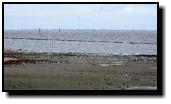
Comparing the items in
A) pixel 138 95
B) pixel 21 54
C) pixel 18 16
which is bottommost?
pixel 138 95

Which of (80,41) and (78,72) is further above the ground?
(80,41)

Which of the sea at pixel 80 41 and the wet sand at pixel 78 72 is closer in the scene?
the wet sand at pixel 78 72

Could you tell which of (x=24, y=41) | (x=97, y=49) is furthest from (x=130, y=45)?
(x=24, y=41)

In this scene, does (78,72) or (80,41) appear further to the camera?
(80,41)

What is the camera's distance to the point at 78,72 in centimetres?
688

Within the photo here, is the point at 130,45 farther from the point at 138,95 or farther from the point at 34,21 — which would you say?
the point at 34,21

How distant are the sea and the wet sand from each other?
75mm

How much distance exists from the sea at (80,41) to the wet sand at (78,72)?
7 cm

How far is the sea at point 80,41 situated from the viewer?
22.7 feet

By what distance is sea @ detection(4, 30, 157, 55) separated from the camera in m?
6.91

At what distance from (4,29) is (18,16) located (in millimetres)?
244

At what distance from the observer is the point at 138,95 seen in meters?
6.73

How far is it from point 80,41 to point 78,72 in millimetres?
424

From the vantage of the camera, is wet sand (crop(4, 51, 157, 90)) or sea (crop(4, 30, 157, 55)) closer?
wet sand (crop(4, 51, 157, 90))
